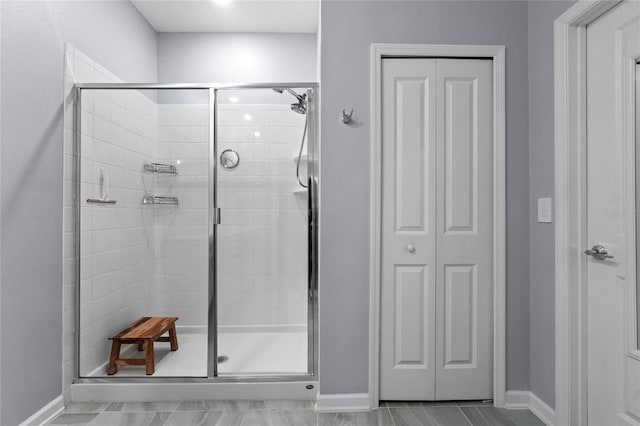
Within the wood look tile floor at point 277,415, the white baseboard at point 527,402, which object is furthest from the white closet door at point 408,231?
the white baseboard at point 527,402

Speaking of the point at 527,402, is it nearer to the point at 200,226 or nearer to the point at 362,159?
the point at 362,159

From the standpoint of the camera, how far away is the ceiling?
2.72 m

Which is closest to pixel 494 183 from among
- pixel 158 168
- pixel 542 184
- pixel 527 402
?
pixel 542 184

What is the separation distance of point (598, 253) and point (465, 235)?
61 centimetres

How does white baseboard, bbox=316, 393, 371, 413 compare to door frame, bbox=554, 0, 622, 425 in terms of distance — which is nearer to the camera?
door frame, bbox=554, 0, 622, 425

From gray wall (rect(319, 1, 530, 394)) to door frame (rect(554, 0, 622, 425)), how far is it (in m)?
0.28

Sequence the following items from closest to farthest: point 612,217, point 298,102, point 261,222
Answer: point 612,217 < point 298,102 < point 261,222

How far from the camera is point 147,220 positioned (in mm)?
2254

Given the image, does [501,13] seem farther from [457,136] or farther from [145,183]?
[145,183]

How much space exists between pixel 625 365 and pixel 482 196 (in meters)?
0.98

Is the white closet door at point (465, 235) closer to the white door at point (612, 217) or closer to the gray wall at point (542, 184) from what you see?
the gray wall at point (542, 184)

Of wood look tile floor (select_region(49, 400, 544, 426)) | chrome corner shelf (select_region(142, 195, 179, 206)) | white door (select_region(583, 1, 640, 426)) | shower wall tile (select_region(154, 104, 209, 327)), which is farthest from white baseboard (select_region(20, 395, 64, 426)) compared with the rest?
white door (select_region(583, 1, 640, 426))

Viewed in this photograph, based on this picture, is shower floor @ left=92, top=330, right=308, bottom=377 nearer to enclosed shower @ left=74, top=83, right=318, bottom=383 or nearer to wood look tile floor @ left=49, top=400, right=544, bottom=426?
enclosed shower @ left=74, top=83, right=318, bottom=383

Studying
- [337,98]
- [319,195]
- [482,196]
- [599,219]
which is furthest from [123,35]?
[599,219]
